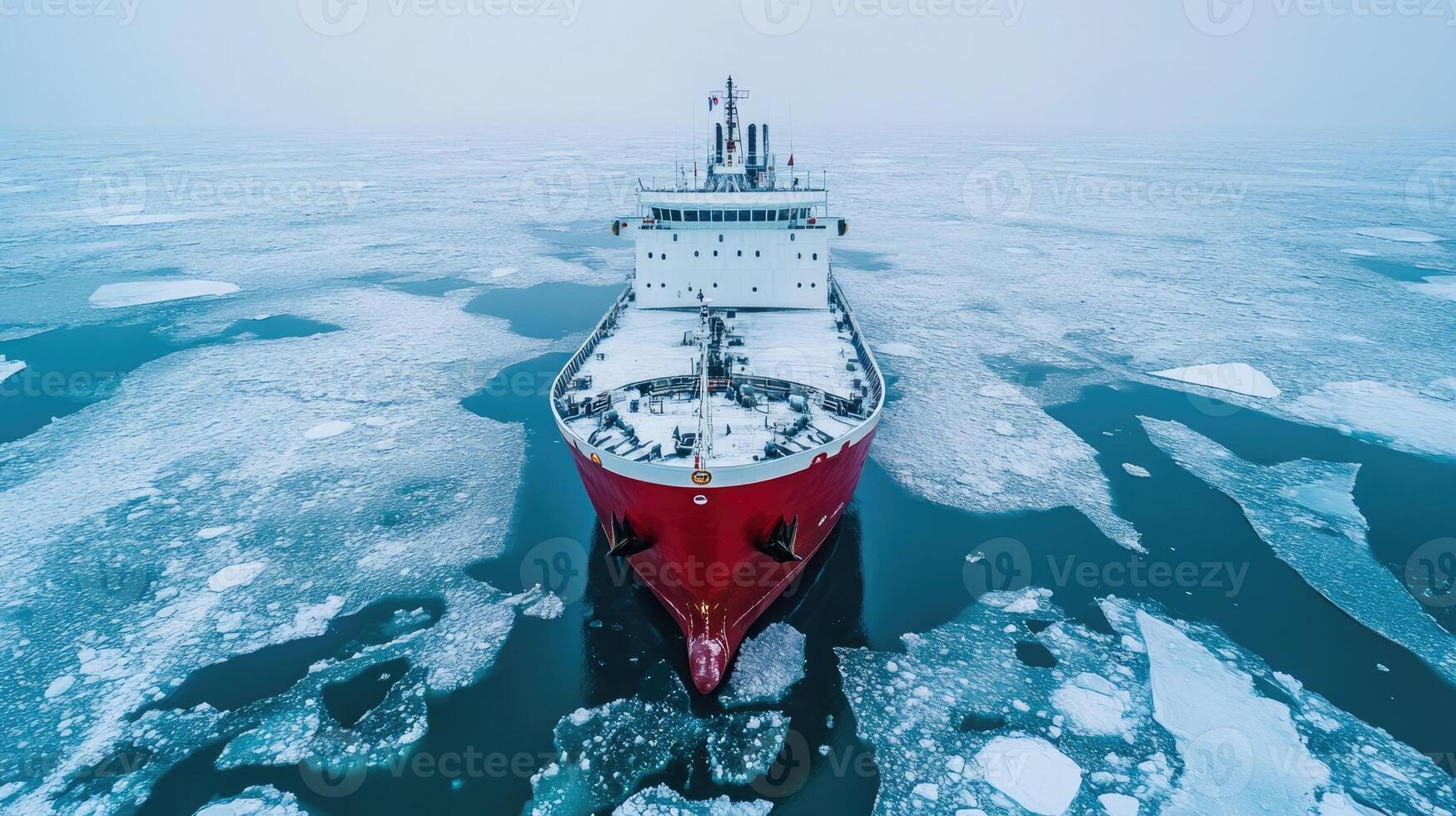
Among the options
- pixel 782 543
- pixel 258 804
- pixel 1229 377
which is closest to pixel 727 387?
pixel 782 543

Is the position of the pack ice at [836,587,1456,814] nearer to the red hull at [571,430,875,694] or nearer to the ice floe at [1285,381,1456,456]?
the red hull at [571,430,875,694]

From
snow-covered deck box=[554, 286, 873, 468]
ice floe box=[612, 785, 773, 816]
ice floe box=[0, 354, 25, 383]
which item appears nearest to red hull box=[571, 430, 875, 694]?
snow-covered deck box=[554, 286, 873, 468]

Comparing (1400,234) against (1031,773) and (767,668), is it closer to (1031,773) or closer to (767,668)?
(1031,773)

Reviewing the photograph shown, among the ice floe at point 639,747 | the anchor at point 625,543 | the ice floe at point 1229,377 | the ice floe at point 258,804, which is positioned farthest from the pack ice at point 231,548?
the ice floe at point 1229,377

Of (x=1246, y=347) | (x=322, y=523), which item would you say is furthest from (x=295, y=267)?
(x=1246, y=347)

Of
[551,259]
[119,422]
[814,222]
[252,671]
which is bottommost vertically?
[252,671]

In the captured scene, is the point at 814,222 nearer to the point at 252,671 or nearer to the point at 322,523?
the point at 322,523
